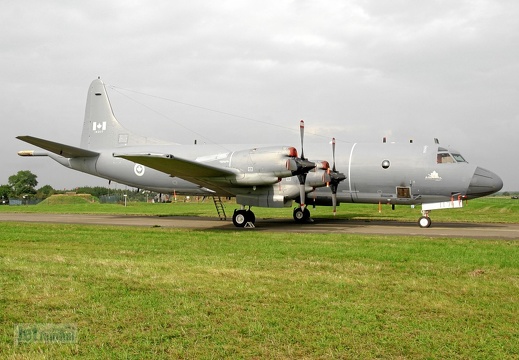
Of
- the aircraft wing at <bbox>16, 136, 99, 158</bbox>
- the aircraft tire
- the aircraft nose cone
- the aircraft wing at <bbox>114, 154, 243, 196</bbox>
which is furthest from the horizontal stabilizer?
the aircraft nose cone

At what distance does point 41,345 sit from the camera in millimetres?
5207

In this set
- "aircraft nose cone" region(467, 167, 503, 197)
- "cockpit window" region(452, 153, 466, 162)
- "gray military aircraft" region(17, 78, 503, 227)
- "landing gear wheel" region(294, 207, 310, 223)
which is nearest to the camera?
"gray military aircraft" region(17, 78, 503, 227)

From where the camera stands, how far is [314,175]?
22.2m

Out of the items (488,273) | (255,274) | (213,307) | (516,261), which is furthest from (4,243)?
(516,261)

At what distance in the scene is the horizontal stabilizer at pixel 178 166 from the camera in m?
18.3

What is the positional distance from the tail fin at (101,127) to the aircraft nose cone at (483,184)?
1824cm

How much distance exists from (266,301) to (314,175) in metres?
15.2

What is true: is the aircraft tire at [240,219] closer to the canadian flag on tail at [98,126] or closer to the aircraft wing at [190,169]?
the aircraft wing at [190,169]

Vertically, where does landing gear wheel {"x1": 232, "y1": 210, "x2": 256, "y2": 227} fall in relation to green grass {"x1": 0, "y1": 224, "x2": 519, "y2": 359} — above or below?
above

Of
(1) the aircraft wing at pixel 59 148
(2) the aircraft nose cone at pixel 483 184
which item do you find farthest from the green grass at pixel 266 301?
(1) the aircraft wing at pixel 59 148

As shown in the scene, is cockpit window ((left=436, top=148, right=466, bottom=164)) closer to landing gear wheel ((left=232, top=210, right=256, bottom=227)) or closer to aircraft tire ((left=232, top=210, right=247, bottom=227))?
landing gear wheel ((left=232, top=210, right=256, bottom=227))

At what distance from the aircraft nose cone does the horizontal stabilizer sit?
1100cm

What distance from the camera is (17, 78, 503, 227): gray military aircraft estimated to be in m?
20.0

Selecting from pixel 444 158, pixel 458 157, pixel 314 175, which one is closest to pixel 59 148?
pixel 314 175
